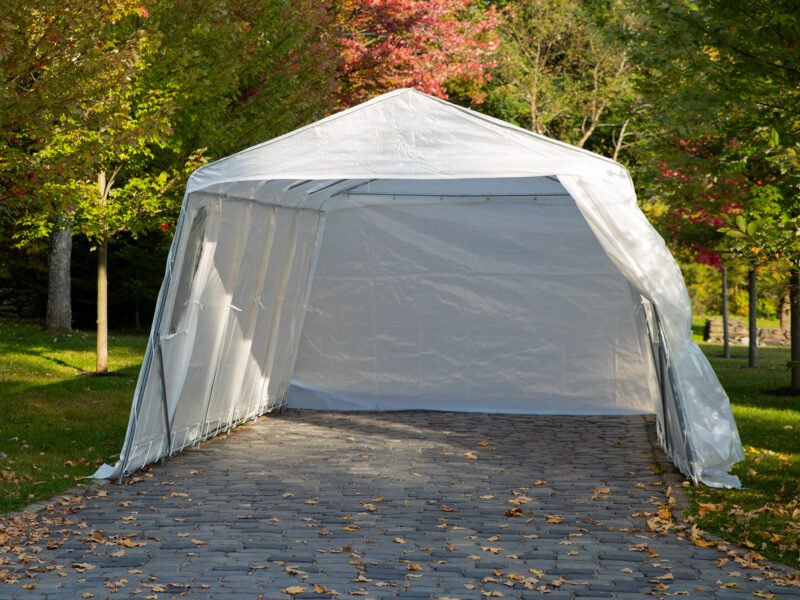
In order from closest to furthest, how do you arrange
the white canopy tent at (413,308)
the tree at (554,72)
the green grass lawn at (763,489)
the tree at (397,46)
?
the green grass lawn at (763,489) → the white canopy tent at (413,308) → the tree at (397,46) → the tree at (554,72)

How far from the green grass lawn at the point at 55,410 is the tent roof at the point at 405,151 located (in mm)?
2383

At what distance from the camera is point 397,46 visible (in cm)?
2128

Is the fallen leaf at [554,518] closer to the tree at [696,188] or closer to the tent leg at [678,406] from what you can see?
the tent leg at [678,406]

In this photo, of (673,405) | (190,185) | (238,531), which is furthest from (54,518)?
(673,405)

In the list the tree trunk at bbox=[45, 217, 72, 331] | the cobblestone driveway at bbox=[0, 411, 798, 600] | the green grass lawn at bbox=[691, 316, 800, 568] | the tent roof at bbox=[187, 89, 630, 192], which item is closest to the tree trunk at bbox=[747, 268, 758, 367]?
the green grass lawn at bbox=[691, 316, 800, 568]

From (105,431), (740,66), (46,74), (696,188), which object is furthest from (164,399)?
(696,188)

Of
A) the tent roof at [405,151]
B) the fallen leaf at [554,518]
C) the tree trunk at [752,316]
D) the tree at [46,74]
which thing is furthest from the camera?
the tree trunk at [752,316]

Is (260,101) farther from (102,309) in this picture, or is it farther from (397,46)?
(397,46)

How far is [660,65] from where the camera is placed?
1024 cm

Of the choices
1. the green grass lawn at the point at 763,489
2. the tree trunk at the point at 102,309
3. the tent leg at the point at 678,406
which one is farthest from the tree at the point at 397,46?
the tent leg at the point at 678,406

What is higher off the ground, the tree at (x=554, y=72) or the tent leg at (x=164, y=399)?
the tree at (x=554, y=72)

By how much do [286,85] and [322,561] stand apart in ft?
29.5

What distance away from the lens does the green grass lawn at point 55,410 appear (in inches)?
309

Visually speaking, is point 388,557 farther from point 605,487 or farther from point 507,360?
point 507,360
